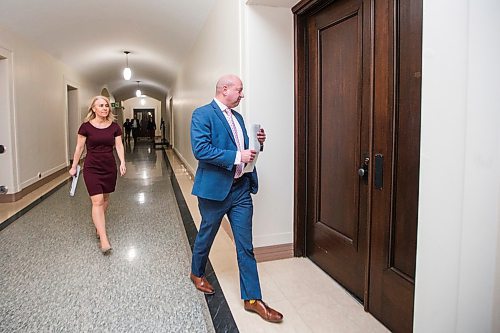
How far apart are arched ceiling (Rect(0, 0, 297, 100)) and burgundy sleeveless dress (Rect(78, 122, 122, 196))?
1.75 m

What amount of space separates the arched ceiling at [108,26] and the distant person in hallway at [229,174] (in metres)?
1.21

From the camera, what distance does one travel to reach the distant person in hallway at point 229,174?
6.53ft

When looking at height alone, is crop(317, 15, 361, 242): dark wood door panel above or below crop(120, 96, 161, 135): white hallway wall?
below

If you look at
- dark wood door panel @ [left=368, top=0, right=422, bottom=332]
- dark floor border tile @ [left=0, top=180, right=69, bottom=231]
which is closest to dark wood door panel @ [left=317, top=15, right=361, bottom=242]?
dark wood door panel @ [left=368, top=0, right=422, bottom=332]

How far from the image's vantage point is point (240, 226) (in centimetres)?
213

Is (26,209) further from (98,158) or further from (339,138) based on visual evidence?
(339,138)

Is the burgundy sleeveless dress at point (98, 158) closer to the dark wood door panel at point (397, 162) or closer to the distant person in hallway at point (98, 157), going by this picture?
the distant person in hallway at point (98, 157)

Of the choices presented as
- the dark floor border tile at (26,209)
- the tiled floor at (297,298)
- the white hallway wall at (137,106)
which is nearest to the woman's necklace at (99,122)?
the tiled floor at (297,298)

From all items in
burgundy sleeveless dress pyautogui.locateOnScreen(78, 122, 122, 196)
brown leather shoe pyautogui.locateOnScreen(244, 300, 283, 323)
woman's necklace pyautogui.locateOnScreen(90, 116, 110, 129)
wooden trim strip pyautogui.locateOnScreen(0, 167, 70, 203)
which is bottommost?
brown leather shoe pyautogui.locateOnScreen(244, 300, 283, 323)

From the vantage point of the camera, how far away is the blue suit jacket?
6.48ft

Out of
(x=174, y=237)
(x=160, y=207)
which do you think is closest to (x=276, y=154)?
(x=174, y=237)

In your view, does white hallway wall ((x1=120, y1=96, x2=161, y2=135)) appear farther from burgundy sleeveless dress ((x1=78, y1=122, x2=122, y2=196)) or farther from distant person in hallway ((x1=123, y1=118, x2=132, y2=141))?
burgundy sleeveless dress ((x1=78, y1=122, x2=122, y2=196))

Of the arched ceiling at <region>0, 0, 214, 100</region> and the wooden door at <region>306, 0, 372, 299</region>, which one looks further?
the arched ceiling at <region>0, 0, 214, 100</region>

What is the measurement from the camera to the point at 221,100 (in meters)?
2.12
